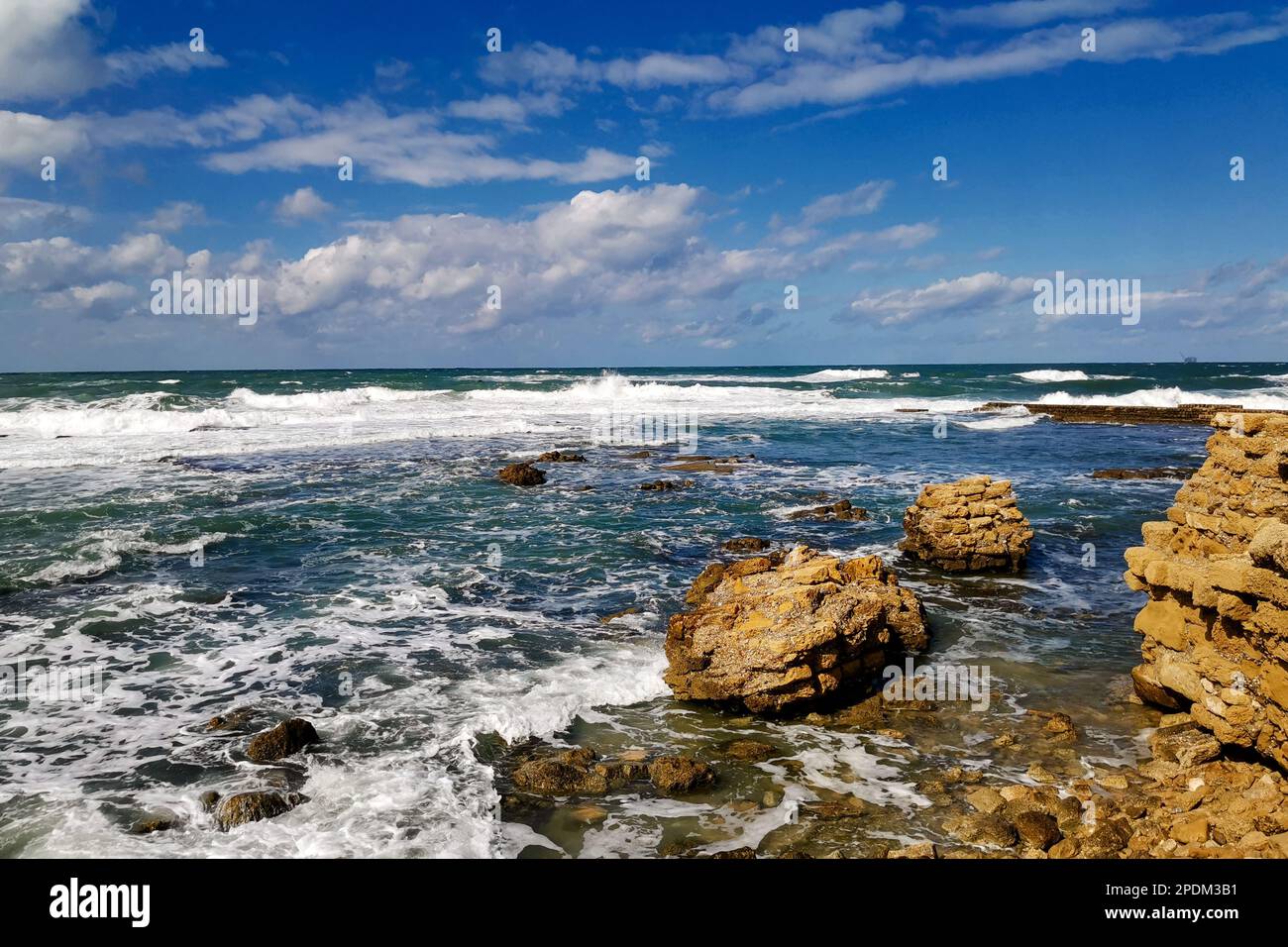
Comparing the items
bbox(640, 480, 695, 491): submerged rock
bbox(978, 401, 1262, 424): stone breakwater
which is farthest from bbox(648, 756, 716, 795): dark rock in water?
bbox(978, 401, 1262, 424): stone breakwater

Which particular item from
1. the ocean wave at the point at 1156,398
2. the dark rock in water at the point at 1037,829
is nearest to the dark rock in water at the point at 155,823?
Result: the dark rock in water at the point at 1037,829

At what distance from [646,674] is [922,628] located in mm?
3680

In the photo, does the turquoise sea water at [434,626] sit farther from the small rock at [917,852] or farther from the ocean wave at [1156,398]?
the ocean wave at [1156,398]

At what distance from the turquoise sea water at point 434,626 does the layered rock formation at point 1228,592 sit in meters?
0.82

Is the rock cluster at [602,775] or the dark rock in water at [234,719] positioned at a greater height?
the dark rock in water at [234,719]

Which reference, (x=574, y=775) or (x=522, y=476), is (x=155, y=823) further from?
(x=522, y=476)

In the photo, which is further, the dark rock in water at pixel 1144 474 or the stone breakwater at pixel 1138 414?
the stone breakwater at pixel 1138 414

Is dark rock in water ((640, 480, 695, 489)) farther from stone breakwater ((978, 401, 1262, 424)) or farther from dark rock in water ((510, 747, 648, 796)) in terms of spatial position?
stone breakwater ((978, 401, 1262, 424))

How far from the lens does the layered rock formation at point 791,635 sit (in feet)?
25.0

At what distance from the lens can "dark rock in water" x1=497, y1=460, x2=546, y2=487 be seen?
70.9 ft

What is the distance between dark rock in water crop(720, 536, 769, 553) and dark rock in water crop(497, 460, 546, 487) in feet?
27.9

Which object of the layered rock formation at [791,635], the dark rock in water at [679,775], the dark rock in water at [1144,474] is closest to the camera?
the dark rock in water at [679,775]
